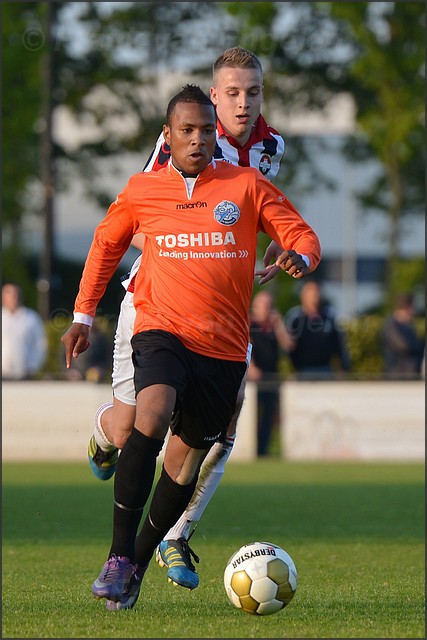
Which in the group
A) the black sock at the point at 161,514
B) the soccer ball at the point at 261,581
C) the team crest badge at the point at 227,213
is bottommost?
the soccer ball at the point at 261,581

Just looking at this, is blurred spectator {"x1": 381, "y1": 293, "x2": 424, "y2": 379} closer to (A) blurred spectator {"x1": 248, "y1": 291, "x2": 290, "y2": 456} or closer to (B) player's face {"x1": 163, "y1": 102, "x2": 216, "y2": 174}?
(A) blurred spectator {"x1": 248, "y1": 291, "x2": 290, "y2": 456}

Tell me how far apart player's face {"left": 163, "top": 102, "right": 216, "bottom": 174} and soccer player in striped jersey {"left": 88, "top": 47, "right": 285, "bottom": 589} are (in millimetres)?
460

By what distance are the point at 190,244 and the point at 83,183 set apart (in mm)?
25107

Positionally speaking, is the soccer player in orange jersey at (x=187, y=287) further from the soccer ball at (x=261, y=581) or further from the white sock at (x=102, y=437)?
the white sock at (x=102, y=437)

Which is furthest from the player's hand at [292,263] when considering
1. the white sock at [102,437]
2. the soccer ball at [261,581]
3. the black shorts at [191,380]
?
the white sock at [102,437]

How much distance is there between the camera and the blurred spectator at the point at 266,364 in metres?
17.9

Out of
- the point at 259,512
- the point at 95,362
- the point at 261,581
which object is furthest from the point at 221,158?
the point at 95,362

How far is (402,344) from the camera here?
20047 mm

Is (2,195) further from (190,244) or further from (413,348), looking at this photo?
(190,244)

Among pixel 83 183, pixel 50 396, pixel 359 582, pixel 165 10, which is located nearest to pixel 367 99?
pixel 165 10

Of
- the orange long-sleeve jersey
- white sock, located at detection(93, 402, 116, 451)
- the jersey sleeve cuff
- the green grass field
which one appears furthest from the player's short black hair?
the green grass field

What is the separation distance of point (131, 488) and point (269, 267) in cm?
132

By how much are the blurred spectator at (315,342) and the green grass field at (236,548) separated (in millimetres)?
1851

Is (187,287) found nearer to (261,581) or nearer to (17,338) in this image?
(261,581)
